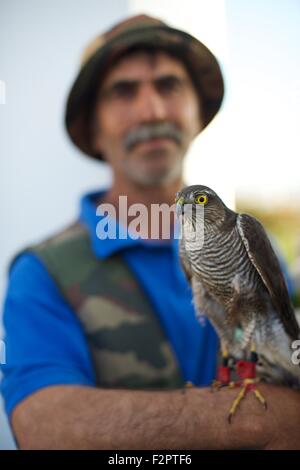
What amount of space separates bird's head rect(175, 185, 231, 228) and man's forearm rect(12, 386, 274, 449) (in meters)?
0.25

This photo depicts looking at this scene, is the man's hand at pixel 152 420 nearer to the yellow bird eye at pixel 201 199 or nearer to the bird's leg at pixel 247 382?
the bird's leg at pixel 247 382

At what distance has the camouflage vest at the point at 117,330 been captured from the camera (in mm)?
901

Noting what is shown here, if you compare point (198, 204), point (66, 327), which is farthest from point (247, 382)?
point (66, 327)

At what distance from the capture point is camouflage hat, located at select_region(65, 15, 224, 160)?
0.67 meters

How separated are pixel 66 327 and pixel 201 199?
1.55 feet

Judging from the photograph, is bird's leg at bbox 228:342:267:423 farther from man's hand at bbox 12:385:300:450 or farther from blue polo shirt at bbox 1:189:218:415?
blue polo shirt at bbox 1:189:218:415

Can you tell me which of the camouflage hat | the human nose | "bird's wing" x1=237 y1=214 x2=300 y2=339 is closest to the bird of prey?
"bird's wing" x1=237 y1=214 x2=300 y2=339

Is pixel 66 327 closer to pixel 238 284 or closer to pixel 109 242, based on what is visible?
pixel 109 242

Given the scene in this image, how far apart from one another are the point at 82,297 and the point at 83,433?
253 millimetres

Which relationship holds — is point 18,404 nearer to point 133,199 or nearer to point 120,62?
point 133,199

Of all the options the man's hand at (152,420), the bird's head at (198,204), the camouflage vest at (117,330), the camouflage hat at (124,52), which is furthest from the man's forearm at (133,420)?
the camouflage hat at (124,52)

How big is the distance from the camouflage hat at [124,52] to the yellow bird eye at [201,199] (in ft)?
0.55

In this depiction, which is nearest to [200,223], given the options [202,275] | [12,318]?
[202,275]

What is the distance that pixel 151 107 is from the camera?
81 cm
